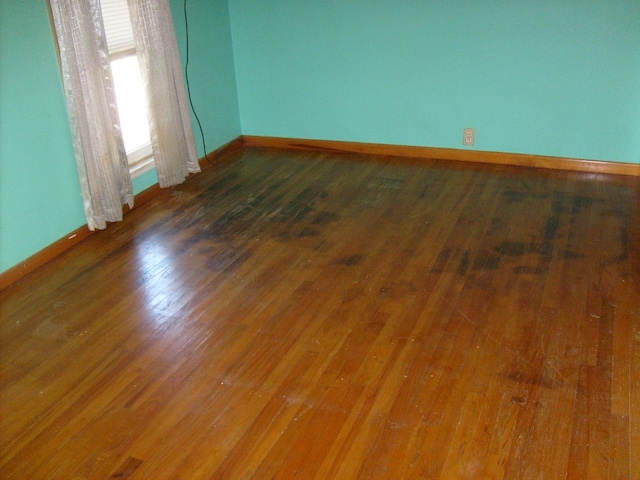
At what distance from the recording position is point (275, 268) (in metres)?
3.43

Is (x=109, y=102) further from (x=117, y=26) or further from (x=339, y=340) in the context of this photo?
(x=339, y=340)

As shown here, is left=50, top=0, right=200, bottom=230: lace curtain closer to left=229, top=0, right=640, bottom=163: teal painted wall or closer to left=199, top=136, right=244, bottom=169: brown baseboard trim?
left=199, top=136, right=244, bottom=169: brown baseboard trim

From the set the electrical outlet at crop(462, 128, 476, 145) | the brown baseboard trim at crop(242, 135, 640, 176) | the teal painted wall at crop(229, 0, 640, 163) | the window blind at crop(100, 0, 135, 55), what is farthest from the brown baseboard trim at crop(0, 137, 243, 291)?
the electrical outlet at crop(462, 128, 476, 145)

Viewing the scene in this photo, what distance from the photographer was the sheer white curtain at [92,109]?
11.3 ft

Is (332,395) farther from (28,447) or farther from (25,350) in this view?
(25,350)

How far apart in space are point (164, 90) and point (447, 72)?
194cm

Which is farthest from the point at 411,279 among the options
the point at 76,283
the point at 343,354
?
the point at 76,283

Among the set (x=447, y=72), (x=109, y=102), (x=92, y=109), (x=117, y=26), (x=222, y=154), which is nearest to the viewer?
(x=92, y=109)

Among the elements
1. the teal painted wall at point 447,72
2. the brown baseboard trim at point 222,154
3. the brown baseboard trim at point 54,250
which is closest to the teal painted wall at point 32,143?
the brown baseboard trim at point 54,250

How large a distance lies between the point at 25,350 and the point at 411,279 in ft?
5.96

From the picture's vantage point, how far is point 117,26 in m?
3.95

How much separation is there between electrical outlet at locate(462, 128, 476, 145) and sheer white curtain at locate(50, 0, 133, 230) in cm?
236

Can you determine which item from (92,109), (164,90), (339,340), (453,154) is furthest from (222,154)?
(339,340)

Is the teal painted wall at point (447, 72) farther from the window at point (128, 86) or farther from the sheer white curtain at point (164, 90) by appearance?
the window at point (128, 86)
